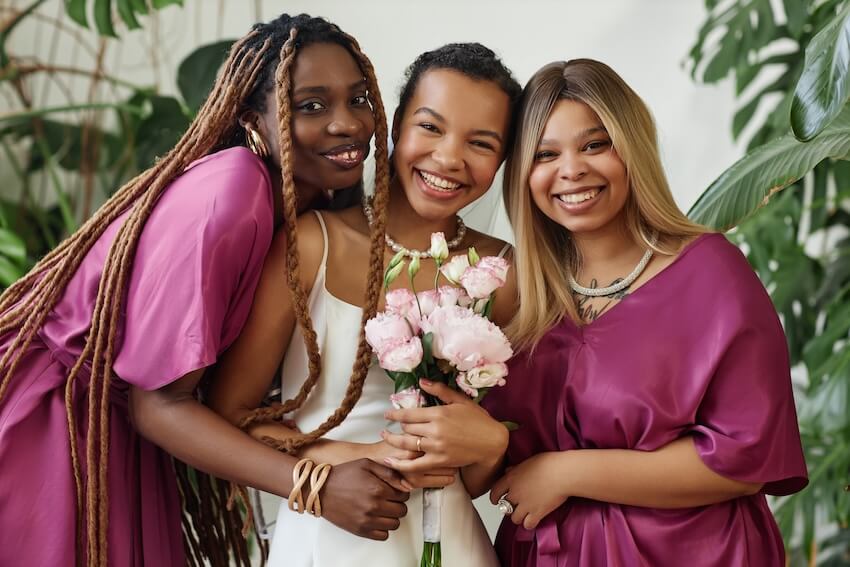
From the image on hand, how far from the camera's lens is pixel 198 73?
9.03ft

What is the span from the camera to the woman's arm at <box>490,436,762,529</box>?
1.45 metres

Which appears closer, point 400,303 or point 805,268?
point 400,303

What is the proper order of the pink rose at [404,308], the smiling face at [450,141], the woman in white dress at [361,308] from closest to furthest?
the pink rose at [404,308] < the woman in white dress at [361,308] < the smiling face at [450,141]

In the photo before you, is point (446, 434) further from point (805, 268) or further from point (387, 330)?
point (805, 268)

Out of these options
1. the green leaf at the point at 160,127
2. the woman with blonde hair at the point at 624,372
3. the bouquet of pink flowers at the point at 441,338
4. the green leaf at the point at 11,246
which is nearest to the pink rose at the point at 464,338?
the bouquet of pink flowers at the point at 441,338

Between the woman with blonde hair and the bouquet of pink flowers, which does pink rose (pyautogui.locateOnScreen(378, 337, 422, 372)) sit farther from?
the woman with blonde hair

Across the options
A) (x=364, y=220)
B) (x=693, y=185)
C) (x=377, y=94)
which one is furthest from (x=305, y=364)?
(x=693, y=185)

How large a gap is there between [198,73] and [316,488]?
1.65 metres

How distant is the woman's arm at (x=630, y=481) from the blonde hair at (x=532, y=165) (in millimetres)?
211

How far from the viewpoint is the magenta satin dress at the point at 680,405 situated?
1.44m

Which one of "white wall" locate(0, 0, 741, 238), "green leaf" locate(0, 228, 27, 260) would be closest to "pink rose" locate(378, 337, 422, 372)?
"green leaf" locate(0, 228, 27, 260)

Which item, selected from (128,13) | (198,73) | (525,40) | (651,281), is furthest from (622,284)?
(525,40)

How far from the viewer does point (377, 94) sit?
1616 millimetres

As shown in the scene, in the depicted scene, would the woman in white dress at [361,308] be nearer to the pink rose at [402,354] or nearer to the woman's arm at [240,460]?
the woman's arm at [240,460]
